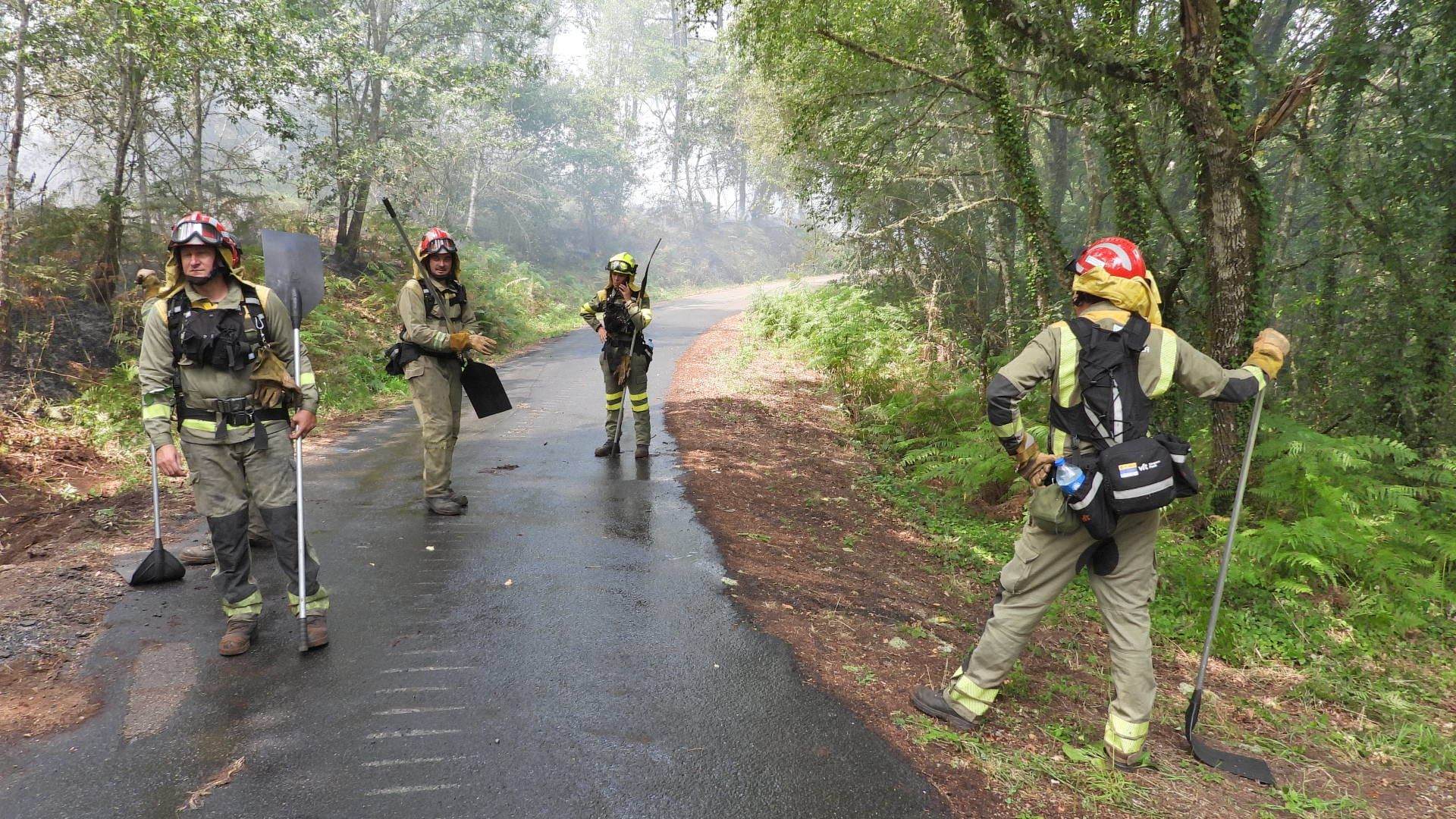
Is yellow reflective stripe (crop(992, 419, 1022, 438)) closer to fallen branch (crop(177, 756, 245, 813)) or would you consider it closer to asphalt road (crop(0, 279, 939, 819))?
asphalt road (crop(0, 279, 939, 819))

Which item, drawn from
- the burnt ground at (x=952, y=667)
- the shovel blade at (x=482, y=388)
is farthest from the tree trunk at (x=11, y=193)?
the burnt ground at (x=952, y=667)

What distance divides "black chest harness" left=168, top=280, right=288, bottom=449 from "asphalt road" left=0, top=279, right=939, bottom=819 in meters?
1.19

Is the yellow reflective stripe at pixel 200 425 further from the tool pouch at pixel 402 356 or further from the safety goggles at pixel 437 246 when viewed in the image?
the safety goggles at pixel 437 246

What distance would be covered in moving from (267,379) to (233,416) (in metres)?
0.25

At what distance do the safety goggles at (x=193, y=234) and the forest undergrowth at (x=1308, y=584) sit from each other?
4311 mm

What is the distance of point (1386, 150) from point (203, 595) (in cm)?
1121

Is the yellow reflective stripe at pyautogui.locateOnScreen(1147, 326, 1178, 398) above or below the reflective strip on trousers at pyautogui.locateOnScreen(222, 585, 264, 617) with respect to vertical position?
above

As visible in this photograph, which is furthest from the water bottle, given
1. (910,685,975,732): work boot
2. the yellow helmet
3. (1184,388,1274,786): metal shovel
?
the yellow helmet

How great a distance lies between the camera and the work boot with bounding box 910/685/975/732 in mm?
3582

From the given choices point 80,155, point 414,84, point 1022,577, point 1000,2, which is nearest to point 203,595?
point 1022,577

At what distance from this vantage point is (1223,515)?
6.22 meters

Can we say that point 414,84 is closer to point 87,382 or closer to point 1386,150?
point 87,382

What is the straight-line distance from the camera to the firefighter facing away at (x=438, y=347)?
5.92m

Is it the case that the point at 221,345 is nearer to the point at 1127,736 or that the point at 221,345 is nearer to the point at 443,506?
the point at 443,506
